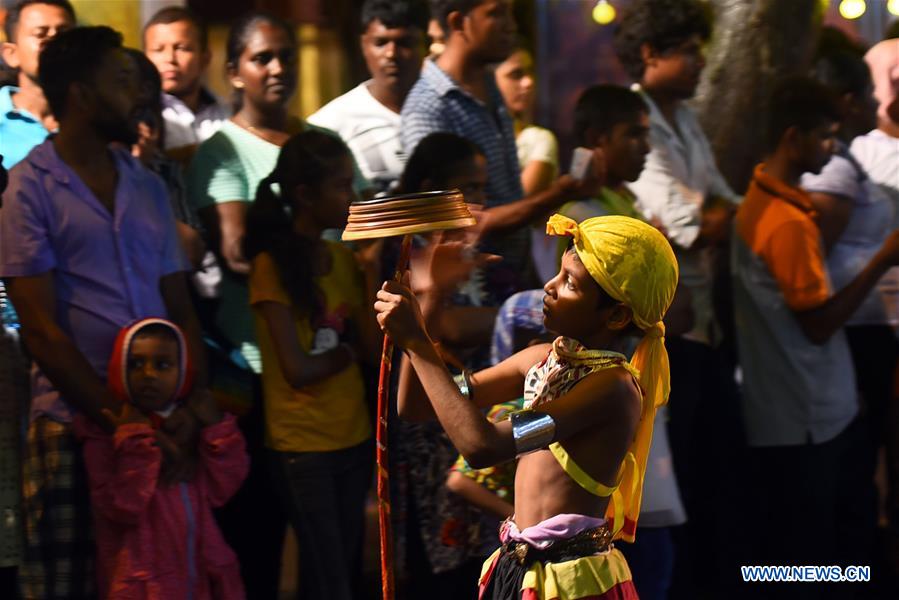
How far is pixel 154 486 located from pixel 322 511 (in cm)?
59

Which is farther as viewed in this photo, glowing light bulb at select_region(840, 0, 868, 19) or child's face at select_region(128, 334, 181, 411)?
glowing light bulb at select_region(840, 0, 868, 19)

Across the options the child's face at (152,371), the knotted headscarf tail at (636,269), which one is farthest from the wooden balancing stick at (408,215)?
the child's face at (152,371)

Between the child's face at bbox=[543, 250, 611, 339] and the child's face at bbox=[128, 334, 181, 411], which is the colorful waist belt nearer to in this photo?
the child's face at bbox=[543, 250, 611, 339]

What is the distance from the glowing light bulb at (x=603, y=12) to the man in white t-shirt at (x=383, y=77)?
2.19 meters

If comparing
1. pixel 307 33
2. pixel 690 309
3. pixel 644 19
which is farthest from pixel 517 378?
pixel 307 33

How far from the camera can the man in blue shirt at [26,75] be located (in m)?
4.50

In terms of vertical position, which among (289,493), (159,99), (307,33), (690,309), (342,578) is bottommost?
(342,578)

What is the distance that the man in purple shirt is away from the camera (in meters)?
4.11

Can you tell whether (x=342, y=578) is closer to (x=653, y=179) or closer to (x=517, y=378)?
(x=517, y=378)

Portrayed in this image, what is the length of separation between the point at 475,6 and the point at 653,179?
90 centimetres

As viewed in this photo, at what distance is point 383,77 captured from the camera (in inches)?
207

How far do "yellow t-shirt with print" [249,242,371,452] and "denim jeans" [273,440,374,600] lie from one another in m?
0.05

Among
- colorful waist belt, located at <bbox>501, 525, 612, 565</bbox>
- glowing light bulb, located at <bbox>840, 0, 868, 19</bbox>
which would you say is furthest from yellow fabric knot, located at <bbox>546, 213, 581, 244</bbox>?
glowing light bulb, located at <bbox>840, 0, 868, 19</bbox>

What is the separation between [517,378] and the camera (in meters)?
3.38
